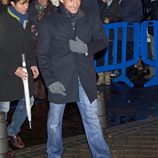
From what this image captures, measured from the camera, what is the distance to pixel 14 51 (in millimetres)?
6125

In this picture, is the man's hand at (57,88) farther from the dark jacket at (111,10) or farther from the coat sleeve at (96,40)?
the dark jacket at (111,10)

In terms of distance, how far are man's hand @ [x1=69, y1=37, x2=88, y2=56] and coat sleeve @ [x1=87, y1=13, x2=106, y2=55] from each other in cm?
10

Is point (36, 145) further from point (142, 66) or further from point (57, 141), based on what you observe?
point (142, 66)

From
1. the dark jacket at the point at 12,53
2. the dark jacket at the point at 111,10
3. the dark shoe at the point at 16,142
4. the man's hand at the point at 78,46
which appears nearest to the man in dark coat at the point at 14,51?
the dark jacket at the point at 12,53

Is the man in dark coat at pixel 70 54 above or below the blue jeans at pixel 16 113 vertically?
above

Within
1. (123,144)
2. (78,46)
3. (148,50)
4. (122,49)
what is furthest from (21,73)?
(148,50)

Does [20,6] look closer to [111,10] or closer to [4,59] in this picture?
[4,59]

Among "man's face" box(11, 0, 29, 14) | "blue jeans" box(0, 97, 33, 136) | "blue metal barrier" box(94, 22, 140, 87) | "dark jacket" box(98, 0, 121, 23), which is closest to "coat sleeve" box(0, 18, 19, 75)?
"man's face" box(11, 0, 29, 14)

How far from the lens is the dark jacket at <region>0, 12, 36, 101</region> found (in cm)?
609

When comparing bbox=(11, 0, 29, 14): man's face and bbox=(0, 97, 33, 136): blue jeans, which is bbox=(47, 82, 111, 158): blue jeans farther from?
bbox=(11, 0, 29, 14): man's face

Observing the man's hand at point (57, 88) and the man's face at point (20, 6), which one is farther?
the man's face at point (20, 6)

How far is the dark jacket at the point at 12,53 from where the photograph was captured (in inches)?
240

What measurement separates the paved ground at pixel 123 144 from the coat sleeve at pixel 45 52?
1476 mm

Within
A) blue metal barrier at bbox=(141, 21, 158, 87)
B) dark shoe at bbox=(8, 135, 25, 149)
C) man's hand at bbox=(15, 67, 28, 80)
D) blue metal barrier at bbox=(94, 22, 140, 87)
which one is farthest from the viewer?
blue metal barrier at bbox=(141, 21, 158, 87)
